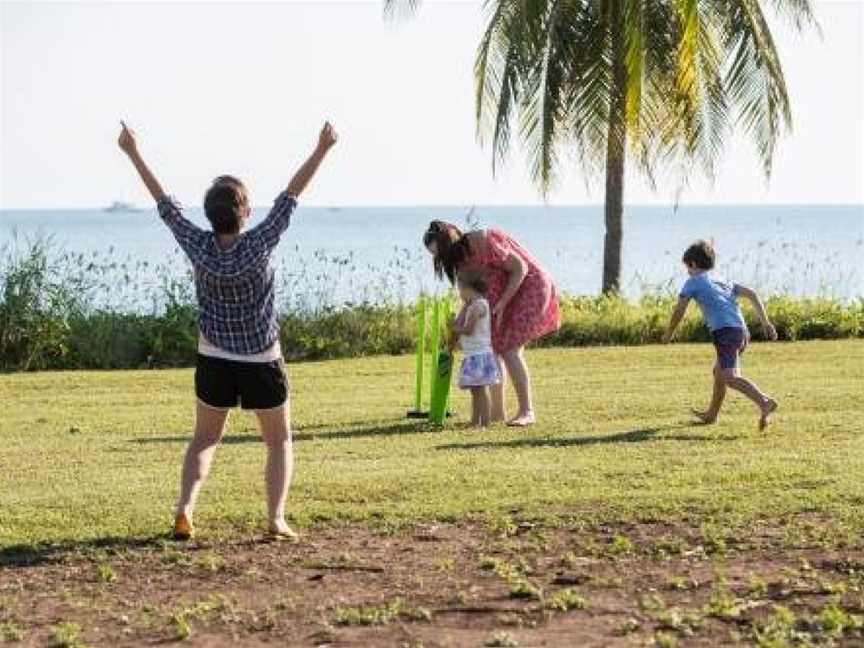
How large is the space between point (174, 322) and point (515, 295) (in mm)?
6690

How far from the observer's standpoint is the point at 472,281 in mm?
11906

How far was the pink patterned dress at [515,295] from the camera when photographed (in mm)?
11914

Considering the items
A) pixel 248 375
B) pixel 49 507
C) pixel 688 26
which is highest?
pixel 688 26

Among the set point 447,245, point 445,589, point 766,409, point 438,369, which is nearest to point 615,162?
point 438,369

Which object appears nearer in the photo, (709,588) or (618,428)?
(709,588)

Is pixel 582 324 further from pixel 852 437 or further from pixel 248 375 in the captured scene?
pixel 248 375

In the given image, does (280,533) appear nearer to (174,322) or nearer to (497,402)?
(497,402)

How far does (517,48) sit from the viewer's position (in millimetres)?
20750

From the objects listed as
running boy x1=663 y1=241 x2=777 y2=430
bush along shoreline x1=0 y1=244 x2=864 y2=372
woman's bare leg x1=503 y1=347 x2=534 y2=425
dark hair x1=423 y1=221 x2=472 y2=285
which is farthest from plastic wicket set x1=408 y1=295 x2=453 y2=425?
bush along shoreline x1=0 y1=244 x2=864 y2=372

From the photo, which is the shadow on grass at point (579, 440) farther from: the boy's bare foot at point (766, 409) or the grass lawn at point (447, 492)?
the boy's bare foot at point (766, 409)

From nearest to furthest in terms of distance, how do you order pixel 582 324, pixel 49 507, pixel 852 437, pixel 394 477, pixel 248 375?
1. pixel 248 375
2. pixel 49 507
3. pixel 394 477
4. pixel 852 437
5. pixel 582 324

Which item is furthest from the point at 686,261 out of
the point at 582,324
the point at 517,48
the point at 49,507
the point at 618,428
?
the point at 517,48

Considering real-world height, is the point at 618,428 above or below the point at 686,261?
below

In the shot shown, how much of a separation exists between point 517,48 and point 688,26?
3.99 m
